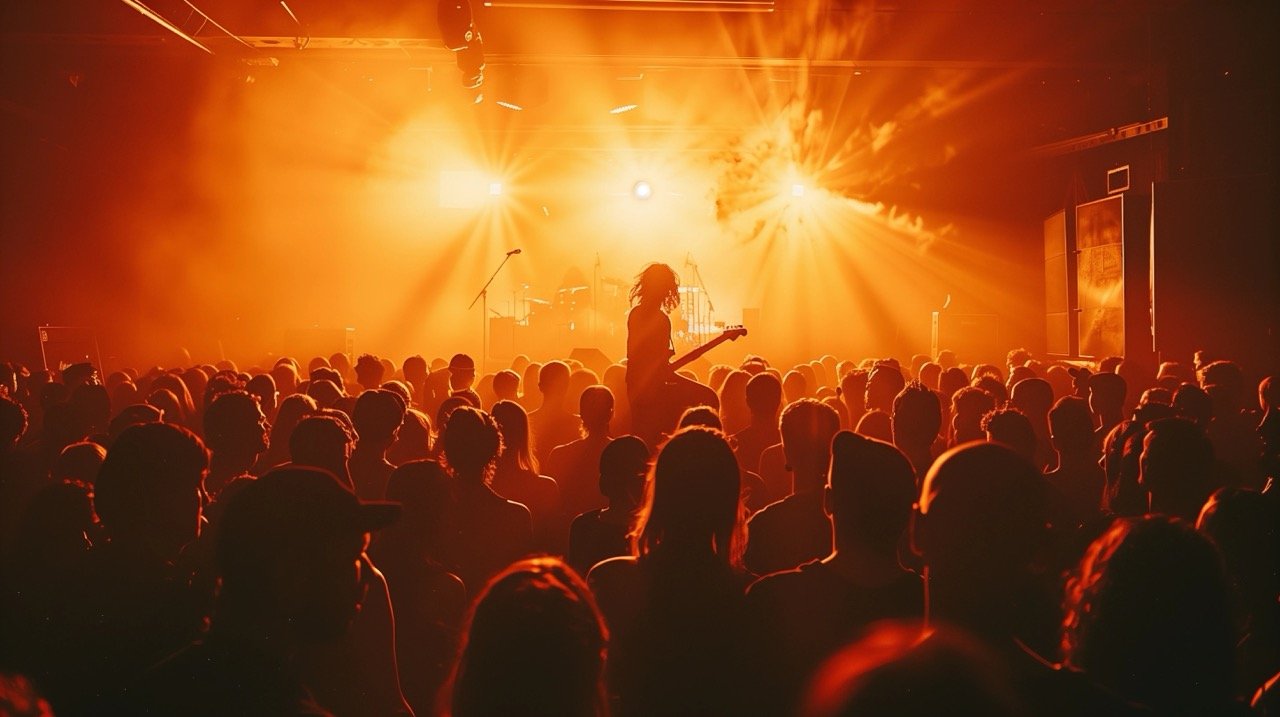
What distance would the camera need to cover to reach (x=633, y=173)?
18938mm

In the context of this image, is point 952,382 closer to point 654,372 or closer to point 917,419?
point 654,372

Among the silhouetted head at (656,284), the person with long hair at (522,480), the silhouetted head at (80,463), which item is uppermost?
the silhouetted head at (656,284)

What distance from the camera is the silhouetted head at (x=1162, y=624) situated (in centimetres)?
148

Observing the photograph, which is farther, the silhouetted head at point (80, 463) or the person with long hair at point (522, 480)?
the person with long hair at point (522, 480)

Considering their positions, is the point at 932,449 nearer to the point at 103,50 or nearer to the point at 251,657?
the point at 251,657

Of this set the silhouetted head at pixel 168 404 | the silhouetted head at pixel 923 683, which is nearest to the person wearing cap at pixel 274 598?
the silhouetted head at pixel 923 683

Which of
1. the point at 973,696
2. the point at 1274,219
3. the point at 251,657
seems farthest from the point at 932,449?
the point at 1274,219

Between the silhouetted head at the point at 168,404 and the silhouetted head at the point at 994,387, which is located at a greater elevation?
the silhouetted head at the point at 168,404

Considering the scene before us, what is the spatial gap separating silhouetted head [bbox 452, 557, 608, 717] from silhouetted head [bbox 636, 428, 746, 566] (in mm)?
715

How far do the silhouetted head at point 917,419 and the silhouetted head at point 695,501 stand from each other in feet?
6.49

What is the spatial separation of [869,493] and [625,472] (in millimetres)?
1264

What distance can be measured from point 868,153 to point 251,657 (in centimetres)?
1653

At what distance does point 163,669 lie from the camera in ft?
4.69

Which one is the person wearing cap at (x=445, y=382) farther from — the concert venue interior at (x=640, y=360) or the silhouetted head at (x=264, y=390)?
the silhouetted head at (x=264, y=390)
